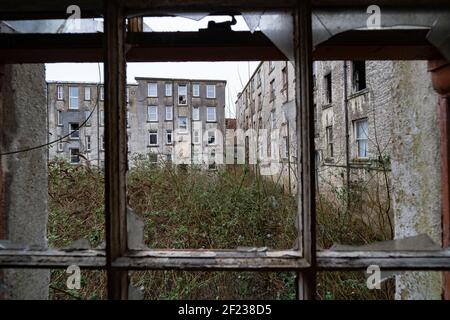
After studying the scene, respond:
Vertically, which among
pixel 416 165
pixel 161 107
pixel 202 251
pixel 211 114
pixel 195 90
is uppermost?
pixel 195 90

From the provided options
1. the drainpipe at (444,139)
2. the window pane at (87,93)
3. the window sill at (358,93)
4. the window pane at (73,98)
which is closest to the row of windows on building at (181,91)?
the window pane at (87,93)

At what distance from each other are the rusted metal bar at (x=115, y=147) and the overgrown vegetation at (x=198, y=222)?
110 inches

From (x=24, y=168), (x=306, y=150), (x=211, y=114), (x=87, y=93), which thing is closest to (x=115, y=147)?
(x=306, y=150)

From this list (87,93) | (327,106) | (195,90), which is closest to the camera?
(327,106)

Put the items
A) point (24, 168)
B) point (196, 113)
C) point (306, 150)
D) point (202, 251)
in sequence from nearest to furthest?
point (306, 150)
point (202, 251)
point (24, 168)
point (196, 113)

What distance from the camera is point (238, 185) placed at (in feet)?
17.8

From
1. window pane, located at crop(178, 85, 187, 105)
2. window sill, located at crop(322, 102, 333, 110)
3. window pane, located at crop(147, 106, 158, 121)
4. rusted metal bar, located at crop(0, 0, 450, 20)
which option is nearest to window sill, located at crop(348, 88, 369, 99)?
window sill, located at crop(322, 102, 333, 110)

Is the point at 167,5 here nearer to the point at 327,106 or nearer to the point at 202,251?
the point at 202,251

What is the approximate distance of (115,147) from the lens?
3.76 ft

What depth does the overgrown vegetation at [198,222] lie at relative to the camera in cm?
368

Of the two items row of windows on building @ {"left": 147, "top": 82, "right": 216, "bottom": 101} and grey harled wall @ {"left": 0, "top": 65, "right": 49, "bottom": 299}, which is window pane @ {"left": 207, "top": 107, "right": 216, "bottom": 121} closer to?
row of windows on building @ {"left": 147, "top": 82, "right": 216, "bottom": 101}

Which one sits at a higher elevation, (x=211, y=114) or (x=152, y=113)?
(x=211, y=114)

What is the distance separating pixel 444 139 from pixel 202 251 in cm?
160

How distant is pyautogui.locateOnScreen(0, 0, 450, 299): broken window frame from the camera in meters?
1.08
